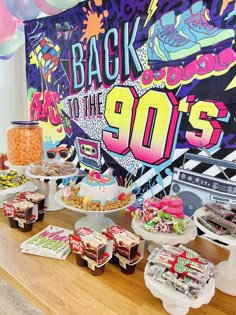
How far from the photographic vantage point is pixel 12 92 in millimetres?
2236

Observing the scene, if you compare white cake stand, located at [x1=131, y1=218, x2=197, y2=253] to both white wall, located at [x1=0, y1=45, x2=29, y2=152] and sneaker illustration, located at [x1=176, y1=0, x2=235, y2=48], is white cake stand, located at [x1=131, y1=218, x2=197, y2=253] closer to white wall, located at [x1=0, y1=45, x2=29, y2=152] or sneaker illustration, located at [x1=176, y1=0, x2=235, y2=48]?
sneaker illustration, located at [x1=176, y1=0, x2=235, y2=48]

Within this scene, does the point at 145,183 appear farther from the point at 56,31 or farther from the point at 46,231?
the point at 56,31

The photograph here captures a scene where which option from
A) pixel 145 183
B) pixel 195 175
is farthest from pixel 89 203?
pixel 195 175

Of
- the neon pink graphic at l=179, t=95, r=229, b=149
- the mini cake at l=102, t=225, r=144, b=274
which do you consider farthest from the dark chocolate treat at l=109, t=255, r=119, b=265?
the neon pink graphic at l=179, t=95, r=229, b=149

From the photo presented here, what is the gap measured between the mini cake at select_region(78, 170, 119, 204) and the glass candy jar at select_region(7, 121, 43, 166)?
21.3 inches

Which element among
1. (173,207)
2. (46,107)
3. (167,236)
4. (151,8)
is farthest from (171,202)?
(46,107)

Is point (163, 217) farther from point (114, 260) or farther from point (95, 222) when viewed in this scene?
point (95, 222)

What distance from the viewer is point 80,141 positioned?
1.68 m

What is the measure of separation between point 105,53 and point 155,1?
35 centimetres

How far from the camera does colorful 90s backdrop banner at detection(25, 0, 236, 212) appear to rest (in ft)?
3.62

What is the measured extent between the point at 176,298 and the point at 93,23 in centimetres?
132

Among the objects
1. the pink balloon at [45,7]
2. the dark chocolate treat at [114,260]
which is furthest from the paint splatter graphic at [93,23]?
the dark chocolate treat at [114,260]

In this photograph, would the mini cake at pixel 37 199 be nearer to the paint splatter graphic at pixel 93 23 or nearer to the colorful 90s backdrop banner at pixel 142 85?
the colorful 90s backdrop banner at pixel 142 85

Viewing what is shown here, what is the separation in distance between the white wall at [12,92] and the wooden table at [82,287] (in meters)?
1.36
